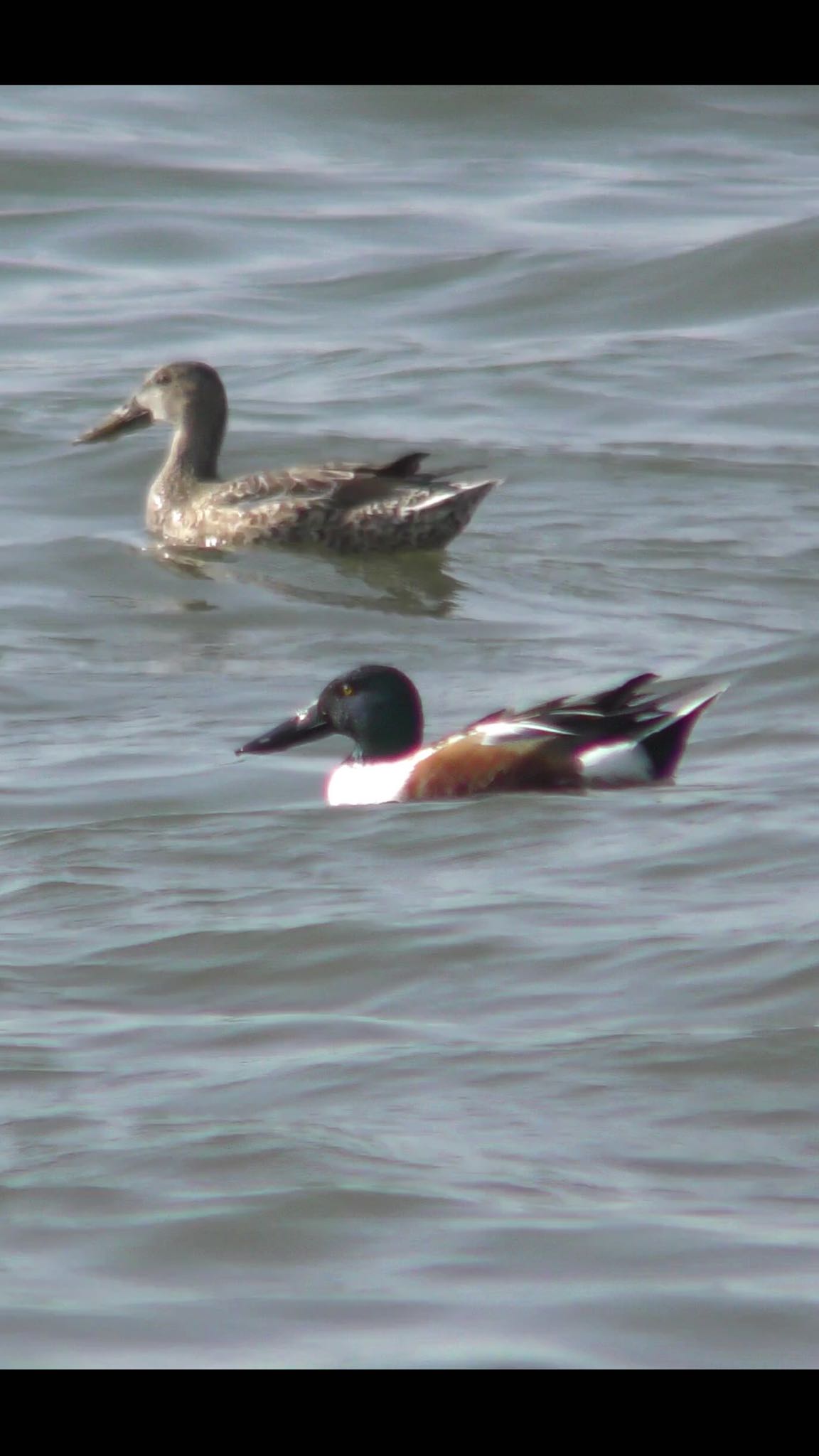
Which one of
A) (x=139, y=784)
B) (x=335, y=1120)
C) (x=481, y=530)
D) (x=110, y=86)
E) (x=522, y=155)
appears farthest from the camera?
(x=110, y=86)

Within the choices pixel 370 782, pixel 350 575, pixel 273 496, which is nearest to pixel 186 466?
pixel 273 496

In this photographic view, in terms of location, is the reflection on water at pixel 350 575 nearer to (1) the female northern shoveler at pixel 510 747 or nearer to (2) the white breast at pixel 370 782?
(1) the female northern shoveler at pixel 510 747

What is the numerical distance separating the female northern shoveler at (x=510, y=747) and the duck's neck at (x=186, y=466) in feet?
13.4

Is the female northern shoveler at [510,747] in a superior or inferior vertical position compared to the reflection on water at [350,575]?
inferior

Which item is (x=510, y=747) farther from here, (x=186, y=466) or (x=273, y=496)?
(x=186, y=466)

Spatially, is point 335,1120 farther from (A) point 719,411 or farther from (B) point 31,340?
(B) point 31,340

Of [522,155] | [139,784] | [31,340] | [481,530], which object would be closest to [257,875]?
[139,784]

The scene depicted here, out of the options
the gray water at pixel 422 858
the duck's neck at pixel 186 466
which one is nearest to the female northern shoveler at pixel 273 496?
the duck's neck at pixel 186 466

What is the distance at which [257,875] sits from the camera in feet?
21.5

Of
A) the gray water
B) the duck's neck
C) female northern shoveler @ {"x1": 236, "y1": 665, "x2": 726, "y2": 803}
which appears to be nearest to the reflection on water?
the gray water

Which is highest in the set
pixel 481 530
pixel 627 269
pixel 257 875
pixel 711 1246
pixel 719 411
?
pixel 627 269

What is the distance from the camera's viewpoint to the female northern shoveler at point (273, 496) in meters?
10.9

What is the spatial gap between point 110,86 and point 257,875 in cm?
1587

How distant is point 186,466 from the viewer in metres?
12.0
